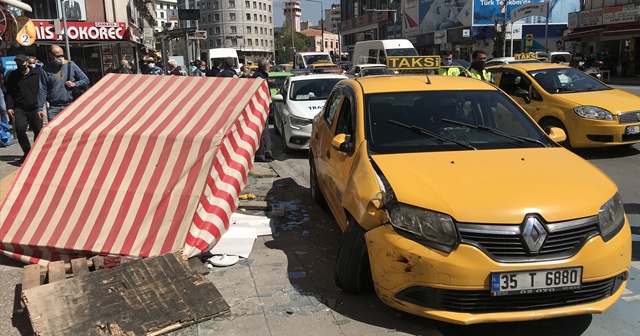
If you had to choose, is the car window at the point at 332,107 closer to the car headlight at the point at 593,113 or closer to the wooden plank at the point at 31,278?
the wooden plank at the point at 31,278

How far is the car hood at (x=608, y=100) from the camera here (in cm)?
868

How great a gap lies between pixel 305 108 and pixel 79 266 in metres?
6.74

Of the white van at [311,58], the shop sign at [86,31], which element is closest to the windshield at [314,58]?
the white van at [311,58]

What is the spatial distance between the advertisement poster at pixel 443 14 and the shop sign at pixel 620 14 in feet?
45.1

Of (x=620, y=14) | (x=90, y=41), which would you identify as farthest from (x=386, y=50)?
(x=620, y=14)

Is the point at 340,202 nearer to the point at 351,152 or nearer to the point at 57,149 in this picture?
the point at 351,152

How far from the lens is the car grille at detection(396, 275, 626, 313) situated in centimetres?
311

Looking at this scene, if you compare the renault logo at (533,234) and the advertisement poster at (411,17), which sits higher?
the advertisement poster at (411,17)

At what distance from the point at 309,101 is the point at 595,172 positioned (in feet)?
25.0

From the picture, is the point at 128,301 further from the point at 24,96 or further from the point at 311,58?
the point at 311,58

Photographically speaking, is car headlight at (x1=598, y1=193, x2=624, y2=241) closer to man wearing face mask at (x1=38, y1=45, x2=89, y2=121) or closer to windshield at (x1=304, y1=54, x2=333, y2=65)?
man wearing face mask at (x1=38, y1=45, x2=89, y2=121)

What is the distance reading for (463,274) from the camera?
120 inches

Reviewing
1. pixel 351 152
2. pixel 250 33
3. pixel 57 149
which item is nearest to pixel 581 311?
pixel 351 152

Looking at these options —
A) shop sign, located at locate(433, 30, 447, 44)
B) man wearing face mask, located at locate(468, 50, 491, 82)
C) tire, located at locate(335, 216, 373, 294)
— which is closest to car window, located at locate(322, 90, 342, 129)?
tire, located at locate(335, 216, 373, 294)
